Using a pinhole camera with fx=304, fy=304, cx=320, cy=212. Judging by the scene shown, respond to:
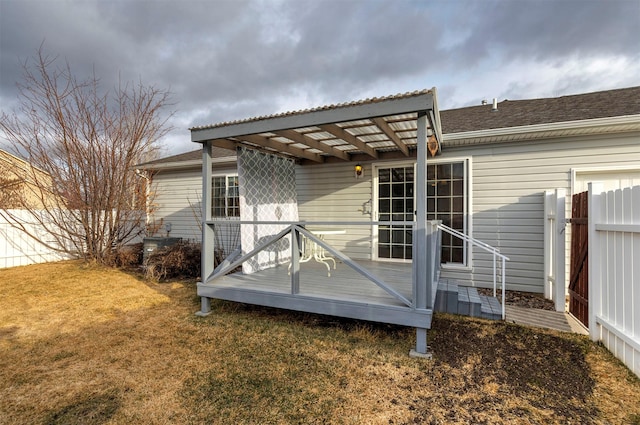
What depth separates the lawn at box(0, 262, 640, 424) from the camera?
6.93 feet

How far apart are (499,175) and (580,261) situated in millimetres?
1921

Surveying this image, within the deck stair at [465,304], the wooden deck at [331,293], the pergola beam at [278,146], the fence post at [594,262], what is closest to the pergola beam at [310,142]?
the pergola beam at [278,146]

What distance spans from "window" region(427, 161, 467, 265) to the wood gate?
158 cm

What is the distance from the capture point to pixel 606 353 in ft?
9.36

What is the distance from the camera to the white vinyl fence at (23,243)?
24.1 ft

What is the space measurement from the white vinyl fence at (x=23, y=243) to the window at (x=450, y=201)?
9556 millimetres

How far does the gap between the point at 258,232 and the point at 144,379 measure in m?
2.57

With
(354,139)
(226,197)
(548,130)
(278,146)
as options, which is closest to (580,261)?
(548,130)

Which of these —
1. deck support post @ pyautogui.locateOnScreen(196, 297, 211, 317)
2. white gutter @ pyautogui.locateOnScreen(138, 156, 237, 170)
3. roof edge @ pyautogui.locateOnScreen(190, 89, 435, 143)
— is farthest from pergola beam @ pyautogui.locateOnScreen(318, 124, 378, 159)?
white gutter @ pyautogui.locateOnScreen(138, 156, 237, 170)

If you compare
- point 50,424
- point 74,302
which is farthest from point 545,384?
point 74,302

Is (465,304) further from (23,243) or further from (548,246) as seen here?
(23,243)

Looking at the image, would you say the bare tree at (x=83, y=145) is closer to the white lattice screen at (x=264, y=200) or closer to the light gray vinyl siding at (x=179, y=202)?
the light gray vinyl siding at (x=179, y=202)

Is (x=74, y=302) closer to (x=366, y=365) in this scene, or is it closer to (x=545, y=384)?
(x=366, y=365)

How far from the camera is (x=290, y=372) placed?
2.67 m
